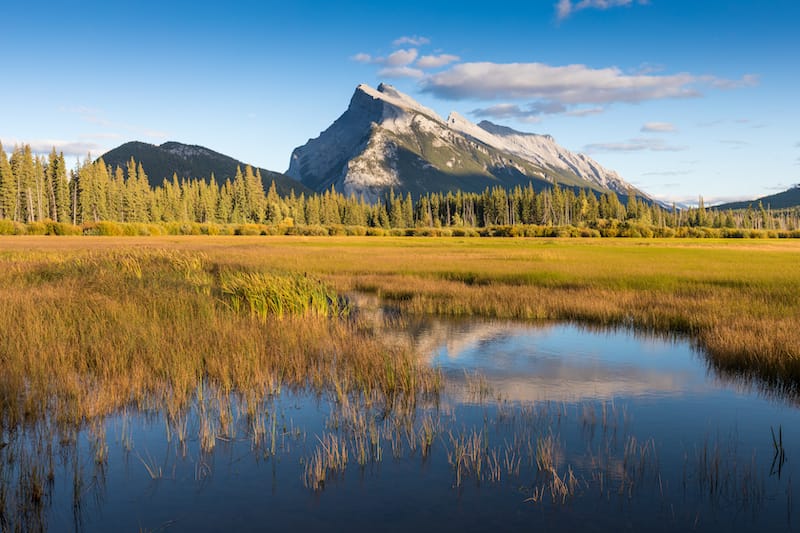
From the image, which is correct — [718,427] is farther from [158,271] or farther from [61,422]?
[158,271]

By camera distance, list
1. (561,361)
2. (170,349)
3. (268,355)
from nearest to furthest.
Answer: (170,349) < (268,355) < (561,361)

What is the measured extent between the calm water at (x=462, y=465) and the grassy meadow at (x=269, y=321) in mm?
1386

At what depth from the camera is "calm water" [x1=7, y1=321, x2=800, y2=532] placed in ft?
21.6

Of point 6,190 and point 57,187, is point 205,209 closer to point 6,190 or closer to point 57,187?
point 57,187

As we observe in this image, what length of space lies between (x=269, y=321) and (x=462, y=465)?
424 inches

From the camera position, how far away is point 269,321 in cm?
1739

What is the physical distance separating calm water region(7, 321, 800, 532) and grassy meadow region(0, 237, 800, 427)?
4.55 feet

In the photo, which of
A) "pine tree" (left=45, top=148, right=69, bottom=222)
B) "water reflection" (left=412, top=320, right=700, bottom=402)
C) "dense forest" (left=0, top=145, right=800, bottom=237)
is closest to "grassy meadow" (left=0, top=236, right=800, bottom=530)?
"water reflection" (left=412, top=320, right=700, bottom=402)

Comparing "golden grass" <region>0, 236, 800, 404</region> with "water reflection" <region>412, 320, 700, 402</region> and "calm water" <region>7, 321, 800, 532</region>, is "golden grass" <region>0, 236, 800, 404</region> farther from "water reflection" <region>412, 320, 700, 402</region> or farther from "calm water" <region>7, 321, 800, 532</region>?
"calm water" <region>7, 321, 800, 532</region>

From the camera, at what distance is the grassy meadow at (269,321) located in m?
11.6

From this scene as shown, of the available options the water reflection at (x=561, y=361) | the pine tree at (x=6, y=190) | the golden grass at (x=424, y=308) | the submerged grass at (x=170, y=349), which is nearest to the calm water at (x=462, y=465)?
the water reflection at (x=561, y=361)

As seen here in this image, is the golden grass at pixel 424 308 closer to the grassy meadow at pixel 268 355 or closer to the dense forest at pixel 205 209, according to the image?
the grassy meadow at pixel 268 355

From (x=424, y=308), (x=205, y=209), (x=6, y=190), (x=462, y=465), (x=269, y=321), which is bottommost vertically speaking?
(x=462, y=465)

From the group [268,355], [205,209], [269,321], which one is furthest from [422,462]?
[205,209]
